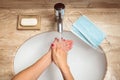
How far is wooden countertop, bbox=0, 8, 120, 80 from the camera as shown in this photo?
38.2 inches

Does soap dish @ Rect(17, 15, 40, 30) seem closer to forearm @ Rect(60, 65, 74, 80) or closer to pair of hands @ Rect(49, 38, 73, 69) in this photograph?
pair of hands @ Rect(49, 38, 73, 69)

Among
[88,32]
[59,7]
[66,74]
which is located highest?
[59,7]

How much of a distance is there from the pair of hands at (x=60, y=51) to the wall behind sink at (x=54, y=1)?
0.64 ft

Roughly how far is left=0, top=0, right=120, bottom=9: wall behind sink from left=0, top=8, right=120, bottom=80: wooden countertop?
2 cm

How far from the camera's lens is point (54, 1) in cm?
112

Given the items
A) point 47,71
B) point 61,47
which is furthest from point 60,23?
point 47,71

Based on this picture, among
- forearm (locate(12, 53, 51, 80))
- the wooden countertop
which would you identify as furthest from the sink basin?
forearm (locate(12, 53, 51, 80))

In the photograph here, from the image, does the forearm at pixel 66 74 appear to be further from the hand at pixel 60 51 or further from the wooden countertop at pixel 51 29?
the wooden countertop at pixel 51 29

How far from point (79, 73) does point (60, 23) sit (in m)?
0.25

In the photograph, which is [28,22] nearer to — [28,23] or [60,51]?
[28,23]

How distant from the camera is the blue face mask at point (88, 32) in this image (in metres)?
1.02

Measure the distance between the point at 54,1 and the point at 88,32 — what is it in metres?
0.23

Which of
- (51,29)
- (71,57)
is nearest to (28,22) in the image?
(51,29)

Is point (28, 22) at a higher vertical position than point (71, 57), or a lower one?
higher
